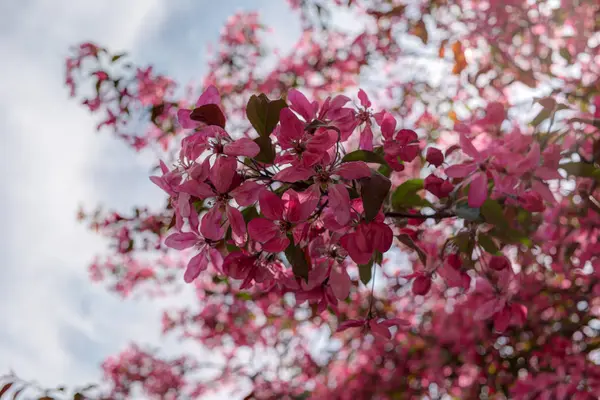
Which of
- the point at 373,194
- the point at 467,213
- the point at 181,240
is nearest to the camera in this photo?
the point at 373,194

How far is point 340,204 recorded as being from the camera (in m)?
1.08

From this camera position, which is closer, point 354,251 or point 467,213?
point 354,251

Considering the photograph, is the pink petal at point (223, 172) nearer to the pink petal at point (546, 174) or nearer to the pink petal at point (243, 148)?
the pink petal at point (243, 148)

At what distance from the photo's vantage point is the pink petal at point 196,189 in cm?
109

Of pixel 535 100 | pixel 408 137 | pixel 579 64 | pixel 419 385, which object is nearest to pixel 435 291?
pixel 419 385

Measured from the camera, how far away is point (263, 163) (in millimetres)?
1172

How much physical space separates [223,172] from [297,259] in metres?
0.28

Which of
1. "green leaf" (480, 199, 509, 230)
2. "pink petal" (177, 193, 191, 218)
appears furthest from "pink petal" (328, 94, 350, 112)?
"green leaf" (480, 199, 509, 230)

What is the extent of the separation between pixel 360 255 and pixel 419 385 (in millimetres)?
4116

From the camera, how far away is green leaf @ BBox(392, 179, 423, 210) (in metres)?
1.56

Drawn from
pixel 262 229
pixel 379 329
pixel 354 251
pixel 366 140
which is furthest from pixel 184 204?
pixel 379 329

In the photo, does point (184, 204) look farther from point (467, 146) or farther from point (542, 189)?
point (542, 189)

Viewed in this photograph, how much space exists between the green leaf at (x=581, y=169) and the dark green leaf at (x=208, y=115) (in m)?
1.03

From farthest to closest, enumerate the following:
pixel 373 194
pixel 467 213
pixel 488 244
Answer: pixel 488 244, pixel 467 213, pixel 373 194
